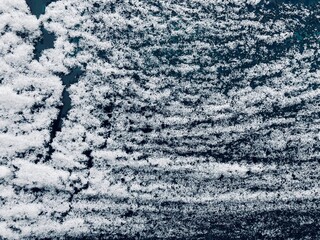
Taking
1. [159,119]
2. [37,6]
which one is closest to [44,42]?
[37,6]

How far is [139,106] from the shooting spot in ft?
1.71

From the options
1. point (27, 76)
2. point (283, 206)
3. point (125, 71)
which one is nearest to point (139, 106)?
point (125, 71)

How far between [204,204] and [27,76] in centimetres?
30

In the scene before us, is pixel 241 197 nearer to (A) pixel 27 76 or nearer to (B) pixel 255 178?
(B) pixel 255 178

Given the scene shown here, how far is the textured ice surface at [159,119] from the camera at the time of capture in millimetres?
511

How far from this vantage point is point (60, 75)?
0.51 meters

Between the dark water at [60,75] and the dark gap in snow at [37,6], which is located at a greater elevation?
the dark gap in snow at [37,6]

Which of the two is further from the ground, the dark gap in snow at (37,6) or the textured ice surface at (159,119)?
the dark gap in snow at (37,6)

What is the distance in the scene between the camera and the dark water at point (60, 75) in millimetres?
510

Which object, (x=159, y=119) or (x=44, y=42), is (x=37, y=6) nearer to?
(x=44, y=42)

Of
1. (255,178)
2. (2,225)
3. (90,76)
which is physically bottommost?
(2,225)

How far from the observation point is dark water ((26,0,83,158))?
510 mm

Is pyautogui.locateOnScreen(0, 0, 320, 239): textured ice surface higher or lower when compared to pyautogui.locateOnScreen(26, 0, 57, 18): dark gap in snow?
lower

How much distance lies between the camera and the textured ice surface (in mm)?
511
